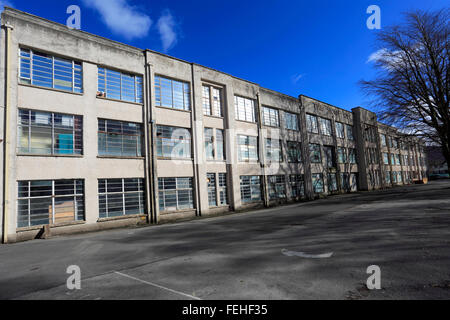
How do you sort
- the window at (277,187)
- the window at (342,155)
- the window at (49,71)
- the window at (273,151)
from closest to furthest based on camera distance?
1. the window at (49,71)
2. the window at (277,187)
3. the window at (273,151)
4. the window at (342,155)

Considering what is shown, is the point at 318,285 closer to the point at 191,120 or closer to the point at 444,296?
the point at 444,296

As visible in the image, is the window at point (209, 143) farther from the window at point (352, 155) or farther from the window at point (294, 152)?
the window at point (352, 155)

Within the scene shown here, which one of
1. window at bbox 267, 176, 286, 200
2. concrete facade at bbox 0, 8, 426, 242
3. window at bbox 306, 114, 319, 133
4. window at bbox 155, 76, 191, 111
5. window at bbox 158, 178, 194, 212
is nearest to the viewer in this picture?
concrete facade at bbox 0, 8, 426, 242

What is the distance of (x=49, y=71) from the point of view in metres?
14.2

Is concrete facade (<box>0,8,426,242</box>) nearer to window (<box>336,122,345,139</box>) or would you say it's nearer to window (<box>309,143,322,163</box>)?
window (<box>309,143,322,163</box>)

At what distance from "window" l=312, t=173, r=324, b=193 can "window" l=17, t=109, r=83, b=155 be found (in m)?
24.9

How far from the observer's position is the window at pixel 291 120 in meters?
28.9

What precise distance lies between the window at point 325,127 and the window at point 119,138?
82.5ft

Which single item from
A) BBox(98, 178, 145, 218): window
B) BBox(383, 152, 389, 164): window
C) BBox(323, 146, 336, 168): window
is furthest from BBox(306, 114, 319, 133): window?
BBox(98, 178, 145, 218): window

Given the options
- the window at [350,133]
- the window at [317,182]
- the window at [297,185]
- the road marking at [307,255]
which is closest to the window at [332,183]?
the window at [317,182]

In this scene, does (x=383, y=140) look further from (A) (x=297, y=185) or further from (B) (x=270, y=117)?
(B) (x=270, y=117)

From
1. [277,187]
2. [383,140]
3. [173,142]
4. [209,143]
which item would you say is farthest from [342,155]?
[173,142]

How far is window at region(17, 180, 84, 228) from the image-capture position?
41.2 ft
